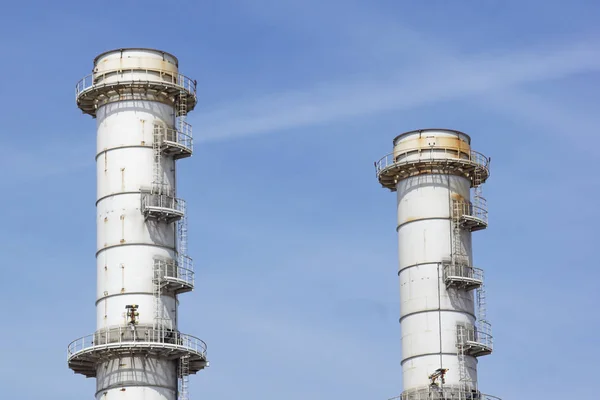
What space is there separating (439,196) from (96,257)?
Answer: 22.6 m

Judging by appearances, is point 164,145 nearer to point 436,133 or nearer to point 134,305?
point 134,305

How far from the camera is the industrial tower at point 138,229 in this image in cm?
8869

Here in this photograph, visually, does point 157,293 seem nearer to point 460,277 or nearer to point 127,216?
point 127,216

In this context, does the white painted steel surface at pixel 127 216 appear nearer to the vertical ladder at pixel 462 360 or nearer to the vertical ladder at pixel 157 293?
the vertical ladder at pixel 157 293

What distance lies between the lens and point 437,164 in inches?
4031

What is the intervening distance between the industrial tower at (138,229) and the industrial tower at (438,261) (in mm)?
15174

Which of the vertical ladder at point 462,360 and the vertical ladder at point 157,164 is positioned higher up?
the vertical ladder at point 157,164

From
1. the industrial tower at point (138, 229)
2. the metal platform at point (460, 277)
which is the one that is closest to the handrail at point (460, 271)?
the metal platform at point (460, 277)

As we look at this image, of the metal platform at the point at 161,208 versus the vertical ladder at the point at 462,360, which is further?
the vertical ladder at the point at 462,360

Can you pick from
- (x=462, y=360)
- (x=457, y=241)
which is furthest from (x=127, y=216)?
(x=462, y=360)

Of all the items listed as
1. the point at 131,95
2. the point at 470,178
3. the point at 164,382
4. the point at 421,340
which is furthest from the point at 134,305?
the point at 470,178

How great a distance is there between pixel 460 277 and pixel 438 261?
1856 millimetres

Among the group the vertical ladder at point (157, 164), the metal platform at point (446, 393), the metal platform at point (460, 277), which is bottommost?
the metal platform at point (446, 393)

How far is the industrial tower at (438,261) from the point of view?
99.1m
